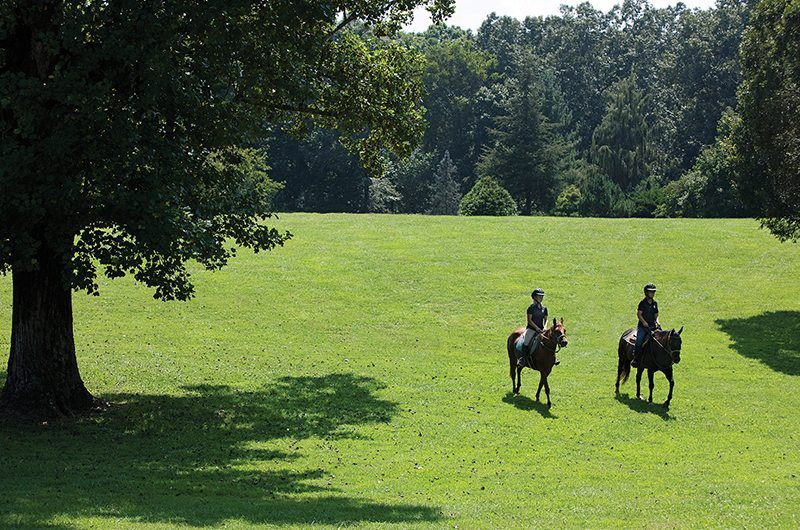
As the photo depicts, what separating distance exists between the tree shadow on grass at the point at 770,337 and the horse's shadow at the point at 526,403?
10676 mm

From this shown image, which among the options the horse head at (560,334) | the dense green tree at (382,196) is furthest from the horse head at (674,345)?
the dense green tree at (382,196)

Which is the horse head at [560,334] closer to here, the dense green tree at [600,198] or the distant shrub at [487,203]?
the distant shrub at [487,203]

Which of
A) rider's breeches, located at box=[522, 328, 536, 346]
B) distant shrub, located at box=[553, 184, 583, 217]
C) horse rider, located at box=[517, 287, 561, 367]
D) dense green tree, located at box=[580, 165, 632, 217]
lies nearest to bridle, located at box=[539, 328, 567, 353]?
horse rider, located at box=[517, 287, 561, 367]

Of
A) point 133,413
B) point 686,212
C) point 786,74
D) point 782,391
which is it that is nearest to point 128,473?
point 133,413

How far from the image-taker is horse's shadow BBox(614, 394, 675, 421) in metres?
24.8

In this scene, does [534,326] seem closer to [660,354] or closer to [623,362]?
[660,354]

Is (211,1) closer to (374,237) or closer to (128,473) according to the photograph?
(128,473)

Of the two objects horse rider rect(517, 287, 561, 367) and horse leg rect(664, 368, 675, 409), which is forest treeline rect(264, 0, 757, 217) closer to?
horse leg rect(664, 368, 675, 409)

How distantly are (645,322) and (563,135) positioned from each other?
9312 centimetres

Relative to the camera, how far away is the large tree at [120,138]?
1892 cm

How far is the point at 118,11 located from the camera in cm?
1966

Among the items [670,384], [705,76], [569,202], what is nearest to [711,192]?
[569,202]

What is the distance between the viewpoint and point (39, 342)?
70.8 feet

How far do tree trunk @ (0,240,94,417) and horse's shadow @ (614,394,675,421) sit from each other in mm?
14575
